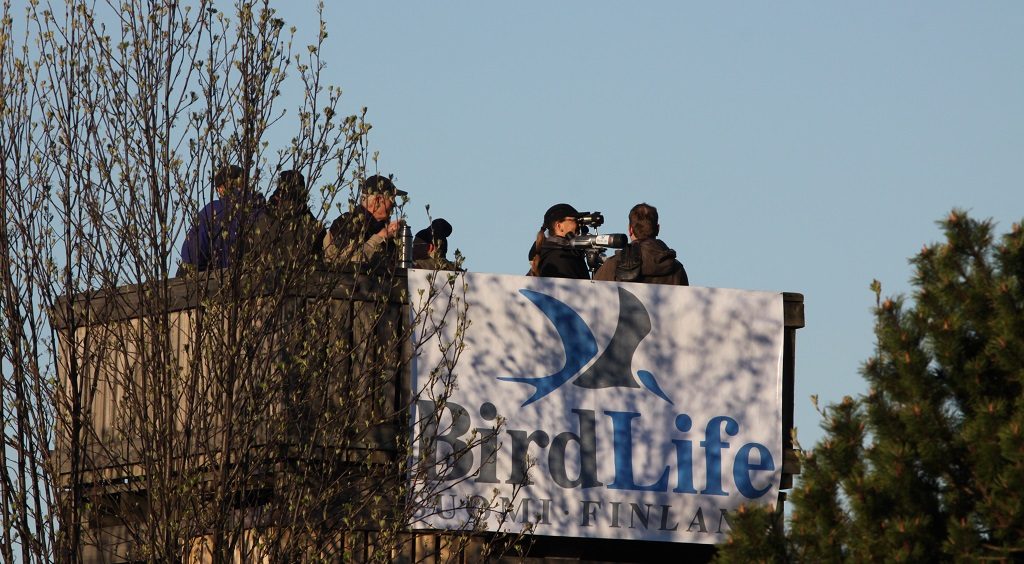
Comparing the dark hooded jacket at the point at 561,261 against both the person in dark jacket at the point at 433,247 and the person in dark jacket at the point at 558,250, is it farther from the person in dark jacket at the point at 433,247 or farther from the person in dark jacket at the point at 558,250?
the person in dark jacket at the point at 433,247

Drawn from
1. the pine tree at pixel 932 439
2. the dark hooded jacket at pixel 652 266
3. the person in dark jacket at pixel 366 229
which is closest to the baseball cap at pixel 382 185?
the person in dark jacket at pixel 366 229

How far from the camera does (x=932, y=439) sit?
10.8m

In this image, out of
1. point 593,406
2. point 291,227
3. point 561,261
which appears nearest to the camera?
point 291,227

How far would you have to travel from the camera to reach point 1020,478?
34.3 feet

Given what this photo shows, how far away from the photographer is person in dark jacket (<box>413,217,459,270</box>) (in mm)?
14766

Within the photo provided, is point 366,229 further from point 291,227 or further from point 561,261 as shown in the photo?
point 561,261

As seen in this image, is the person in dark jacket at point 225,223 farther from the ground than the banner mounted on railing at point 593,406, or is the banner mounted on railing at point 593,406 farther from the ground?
the person in dark jacket at point 225,223

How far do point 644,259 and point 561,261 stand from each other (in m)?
0.72

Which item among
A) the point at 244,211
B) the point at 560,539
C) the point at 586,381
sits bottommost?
the point at 560,539

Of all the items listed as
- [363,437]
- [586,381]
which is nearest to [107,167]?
[363,437]

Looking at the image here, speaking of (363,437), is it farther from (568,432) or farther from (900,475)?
(900,475)

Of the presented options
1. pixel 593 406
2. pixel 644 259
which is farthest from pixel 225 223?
pixel 644 259

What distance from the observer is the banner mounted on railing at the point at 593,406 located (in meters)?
14.8

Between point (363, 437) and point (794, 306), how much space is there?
3448 millimetres
